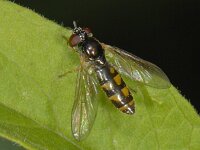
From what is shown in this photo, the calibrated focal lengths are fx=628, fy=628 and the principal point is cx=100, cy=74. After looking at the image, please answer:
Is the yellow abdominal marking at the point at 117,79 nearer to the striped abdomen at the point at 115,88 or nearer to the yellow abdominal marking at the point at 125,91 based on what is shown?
the striped abdomen at the point at 115,88

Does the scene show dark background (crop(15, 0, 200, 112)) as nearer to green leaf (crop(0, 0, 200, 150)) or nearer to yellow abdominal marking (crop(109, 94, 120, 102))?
yellow abdominal marking (crop(109, 94, 120, 102))

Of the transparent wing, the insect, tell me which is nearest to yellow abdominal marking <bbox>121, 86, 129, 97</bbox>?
the insect

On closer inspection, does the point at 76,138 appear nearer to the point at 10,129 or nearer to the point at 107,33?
the point at 10,129

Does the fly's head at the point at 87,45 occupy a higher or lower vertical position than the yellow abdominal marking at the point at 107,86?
higher

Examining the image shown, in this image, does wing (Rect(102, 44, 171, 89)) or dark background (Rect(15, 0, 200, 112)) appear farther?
dark background (Rect(15, 0, 200, 112))

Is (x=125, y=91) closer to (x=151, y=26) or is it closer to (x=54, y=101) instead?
(x=54, y=101)

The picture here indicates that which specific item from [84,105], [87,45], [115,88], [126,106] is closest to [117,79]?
[115,88]

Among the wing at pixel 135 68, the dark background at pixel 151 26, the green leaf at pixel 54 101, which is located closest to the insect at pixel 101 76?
the wing at pixel 135 68

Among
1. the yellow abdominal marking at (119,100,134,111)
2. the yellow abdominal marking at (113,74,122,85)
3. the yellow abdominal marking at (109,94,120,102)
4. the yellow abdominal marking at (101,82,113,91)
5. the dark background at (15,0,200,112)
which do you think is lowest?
the dark background at (15,0,200,112)
